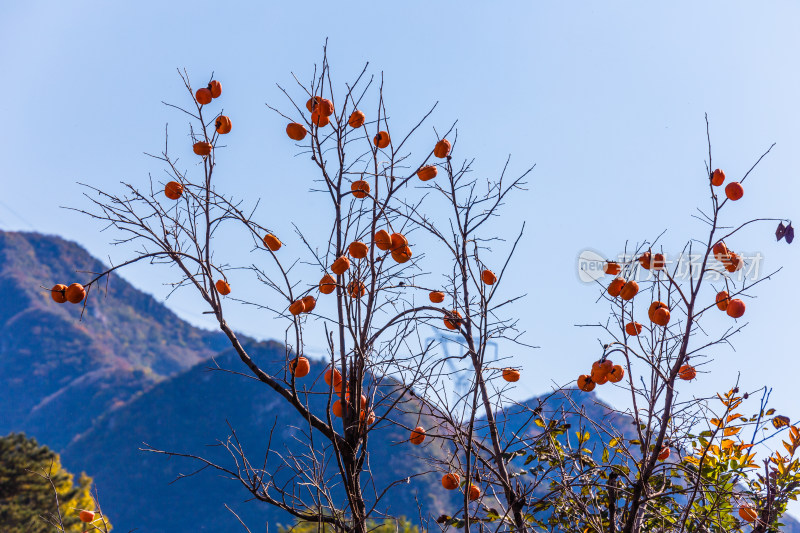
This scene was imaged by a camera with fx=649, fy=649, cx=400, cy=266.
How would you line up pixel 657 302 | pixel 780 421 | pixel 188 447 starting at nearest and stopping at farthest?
pixel 780 421
pixel 657 302
pixel 188 447

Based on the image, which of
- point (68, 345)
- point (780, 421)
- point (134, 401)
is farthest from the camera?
point (68, 345)

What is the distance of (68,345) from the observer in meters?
92.7

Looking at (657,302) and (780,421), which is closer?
(780,421)

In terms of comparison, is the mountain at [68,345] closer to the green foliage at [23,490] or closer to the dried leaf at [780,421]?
the green foliage at [23,490]

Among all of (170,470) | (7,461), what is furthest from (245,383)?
(7,461)

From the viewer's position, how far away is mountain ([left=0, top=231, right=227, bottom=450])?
83750 mm

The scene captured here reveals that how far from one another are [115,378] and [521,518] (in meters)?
92.9

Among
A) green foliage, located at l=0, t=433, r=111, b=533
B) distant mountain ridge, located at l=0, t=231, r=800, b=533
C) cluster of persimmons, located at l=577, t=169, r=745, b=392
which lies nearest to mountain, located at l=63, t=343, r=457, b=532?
distant mountain ridge, located at l=0, t=231, r=800, b=533

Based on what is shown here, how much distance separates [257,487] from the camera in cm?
202

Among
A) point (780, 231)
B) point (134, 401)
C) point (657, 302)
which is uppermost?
point (134, 401)

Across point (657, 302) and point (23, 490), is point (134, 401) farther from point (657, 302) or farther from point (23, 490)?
point (657, 302)

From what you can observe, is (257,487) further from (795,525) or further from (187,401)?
(187,401)

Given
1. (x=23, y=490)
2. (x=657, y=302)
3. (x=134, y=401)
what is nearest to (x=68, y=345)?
(x=134, y=401)

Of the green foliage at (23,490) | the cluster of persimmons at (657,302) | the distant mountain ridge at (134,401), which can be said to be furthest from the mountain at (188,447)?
the cluster of persimmons at (657,302)
